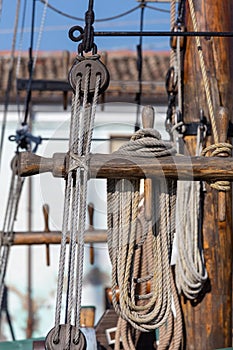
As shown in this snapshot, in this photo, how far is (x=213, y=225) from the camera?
9.87 ft

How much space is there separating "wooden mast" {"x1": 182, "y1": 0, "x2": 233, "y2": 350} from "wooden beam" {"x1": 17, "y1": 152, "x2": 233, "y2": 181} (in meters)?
0.81

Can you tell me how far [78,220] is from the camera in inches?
79.0

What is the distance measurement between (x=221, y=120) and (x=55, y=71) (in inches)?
309

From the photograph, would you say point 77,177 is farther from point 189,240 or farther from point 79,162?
point 189,240

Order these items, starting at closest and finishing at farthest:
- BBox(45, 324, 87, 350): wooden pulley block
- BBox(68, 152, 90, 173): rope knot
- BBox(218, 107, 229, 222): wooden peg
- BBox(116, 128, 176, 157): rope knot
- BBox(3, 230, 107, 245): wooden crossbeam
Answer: BBox(45, 324, 87, 350): wooden pulley block
BBox(68, 152, 90, 173): rope knot
BBox(116, 128, 176, 157): rope knot
BBox(218, 107, 229, 222): wooden peg
BBox(3, 230, 107, 245): wooden crossbeam

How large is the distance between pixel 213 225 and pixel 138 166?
3.29 ft

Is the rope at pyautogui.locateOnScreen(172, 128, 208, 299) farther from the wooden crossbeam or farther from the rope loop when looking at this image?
the wooden crossbeam

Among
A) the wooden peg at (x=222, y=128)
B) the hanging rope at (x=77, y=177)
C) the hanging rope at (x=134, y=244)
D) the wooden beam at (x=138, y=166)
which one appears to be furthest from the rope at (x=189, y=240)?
the hanging rope at (x=77, y=177)

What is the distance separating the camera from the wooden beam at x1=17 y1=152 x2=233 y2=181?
Result: 206cm

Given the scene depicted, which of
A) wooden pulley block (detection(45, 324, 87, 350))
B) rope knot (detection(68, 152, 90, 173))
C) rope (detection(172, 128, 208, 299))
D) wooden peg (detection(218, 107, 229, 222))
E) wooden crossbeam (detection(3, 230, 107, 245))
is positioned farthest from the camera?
wooden crossbeam (detection(3, 230, 107, 245))

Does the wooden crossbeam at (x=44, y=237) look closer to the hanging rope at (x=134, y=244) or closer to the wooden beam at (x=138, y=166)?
the hanging rope at (x=134, y=244)

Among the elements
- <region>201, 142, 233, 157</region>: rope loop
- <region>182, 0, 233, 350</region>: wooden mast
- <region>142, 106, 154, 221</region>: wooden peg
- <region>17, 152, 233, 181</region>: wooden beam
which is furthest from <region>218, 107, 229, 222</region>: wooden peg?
<region>17, 152, 233, 181</region>: wooden beam

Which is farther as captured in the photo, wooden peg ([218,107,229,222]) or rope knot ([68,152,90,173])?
wooden peg ([218,107,229,222])

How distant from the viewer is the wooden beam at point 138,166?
206 cm
